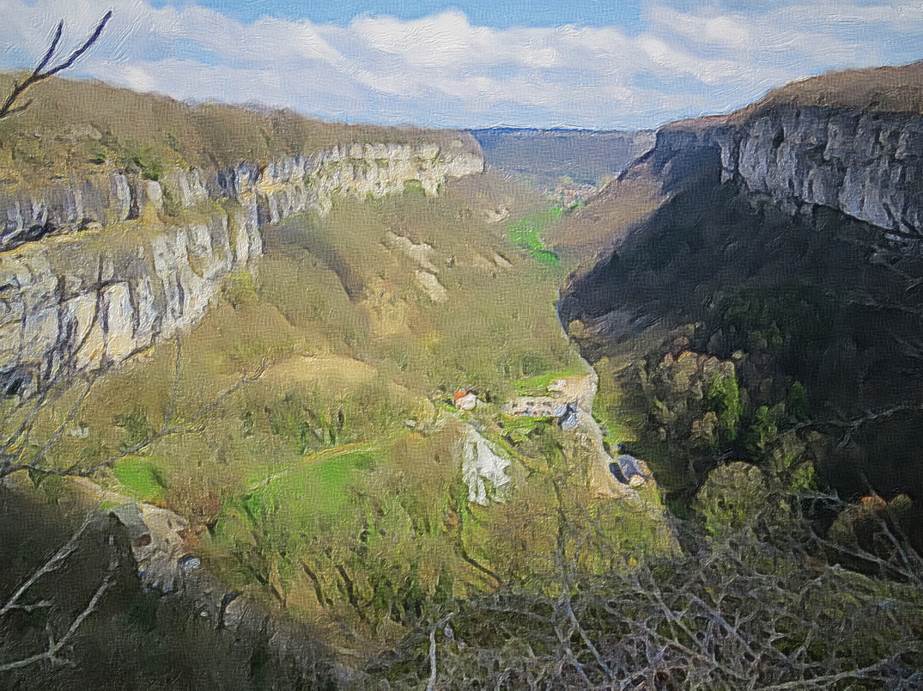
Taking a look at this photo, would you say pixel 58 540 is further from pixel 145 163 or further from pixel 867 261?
pixel 867 261

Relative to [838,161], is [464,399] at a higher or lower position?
lower

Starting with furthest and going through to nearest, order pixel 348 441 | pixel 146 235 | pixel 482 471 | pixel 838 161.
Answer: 1. pixel 838 161
2. pixel 146 235
3. pixel 348 441
4. pixel 482 471

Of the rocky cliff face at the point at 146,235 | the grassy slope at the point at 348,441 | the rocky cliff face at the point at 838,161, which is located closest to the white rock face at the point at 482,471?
the grassy slope at the point at 348,441

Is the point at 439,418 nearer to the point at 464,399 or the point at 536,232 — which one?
the point at 464,399

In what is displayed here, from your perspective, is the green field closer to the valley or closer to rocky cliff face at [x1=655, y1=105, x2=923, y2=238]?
the valley

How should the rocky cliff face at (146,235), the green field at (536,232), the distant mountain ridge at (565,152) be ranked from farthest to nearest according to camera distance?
1. the distant mountain ridge at (565,152)
2. the green field at (536,232)
3. the rocky cliff face at (146,235)

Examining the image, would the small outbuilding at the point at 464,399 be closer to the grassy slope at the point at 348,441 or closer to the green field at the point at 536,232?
the grassy slope at the point at 348,441

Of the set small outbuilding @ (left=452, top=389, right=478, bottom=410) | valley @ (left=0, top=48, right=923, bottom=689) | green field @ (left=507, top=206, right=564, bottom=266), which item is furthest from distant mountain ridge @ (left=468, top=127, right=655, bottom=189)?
small outbuilding @ (left=452, top=389, right=478, bottom=410)

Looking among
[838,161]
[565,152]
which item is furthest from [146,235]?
[565,152]
